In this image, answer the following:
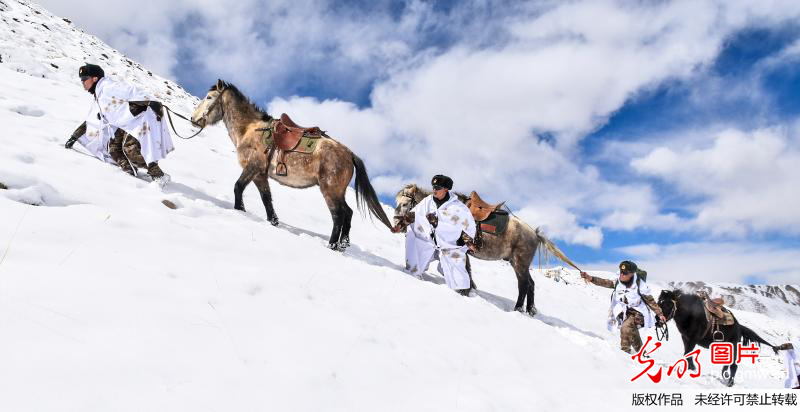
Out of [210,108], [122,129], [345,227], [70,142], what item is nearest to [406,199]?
[345,227]

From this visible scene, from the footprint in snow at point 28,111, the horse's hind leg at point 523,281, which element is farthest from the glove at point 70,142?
the horse's hind leg at point 523,281

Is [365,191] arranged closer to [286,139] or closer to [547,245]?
[286,139]

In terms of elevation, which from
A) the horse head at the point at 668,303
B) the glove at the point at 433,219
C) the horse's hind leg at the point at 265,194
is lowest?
the horse's hind leg at the point at 265,194

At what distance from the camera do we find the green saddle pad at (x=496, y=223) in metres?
8.23

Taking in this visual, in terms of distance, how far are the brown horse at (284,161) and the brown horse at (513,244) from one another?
877mm

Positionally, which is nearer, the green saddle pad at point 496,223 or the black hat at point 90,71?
the black hat at point 90,71

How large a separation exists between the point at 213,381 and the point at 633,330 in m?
7.13

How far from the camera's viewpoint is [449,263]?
7.51 meters

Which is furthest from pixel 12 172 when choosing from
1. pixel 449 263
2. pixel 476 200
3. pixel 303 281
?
pixel 476 200

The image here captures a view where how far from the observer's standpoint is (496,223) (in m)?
8.35

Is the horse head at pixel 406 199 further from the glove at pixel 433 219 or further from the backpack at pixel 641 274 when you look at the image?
the backpack at pixel 641 274

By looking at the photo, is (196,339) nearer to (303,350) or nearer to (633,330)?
(303,350)

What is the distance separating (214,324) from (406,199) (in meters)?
5.77

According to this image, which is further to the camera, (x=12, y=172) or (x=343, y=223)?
(x=343, y=223)
